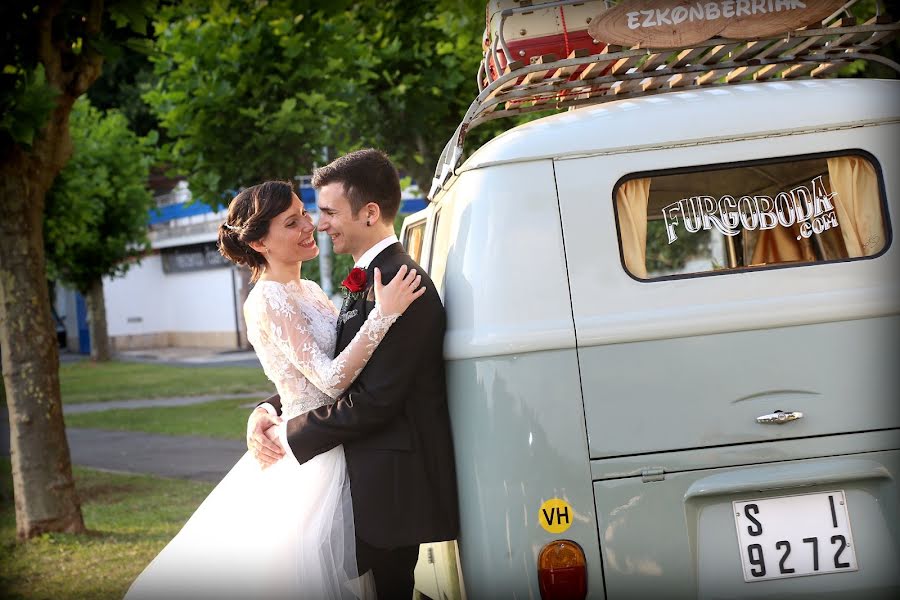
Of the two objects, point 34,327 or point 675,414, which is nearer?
point 675,414

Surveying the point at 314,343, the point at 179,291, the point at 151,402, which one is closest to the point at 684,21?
the point at 314,343

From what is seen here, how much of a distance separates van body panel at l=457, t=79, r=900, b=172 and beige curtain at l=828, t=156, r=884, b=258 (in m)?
0.14

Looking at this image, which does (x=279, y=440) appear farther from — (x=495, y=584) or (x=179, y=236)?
(x=179, y=236)

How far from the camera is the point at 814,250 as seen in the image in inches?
144

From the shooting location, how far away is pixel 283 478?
12.5 feet

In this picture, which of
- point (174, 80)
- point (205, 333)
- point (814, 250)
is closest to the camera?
point (814, 250)

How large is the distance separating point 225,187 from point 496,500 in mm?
10001

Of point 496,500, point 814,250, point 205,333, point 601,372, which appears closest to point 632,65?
point 814,250

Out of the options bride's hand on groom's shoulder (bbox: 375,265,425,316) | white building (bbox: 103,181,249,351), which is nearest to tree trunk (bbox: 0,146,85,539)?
bride's hand on groom's shoulder (bbox: 375,265,425,316)

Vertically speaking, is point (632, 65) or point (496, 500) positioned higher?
point (632, 65)

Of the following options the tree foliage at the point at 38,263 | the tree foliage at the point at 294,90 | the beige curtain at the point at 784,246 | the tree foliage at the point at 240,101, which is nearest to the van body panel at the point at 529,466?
the beige curtain at the point at 784,246

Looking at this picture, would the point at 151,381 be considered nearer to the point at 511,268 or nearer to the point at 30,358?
the point at 30,358

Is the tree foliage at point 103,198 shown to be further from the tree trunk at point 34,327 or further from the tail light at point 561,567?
the tail light at point 561,567

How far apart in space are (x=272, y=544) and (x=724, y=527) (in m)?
1.52
